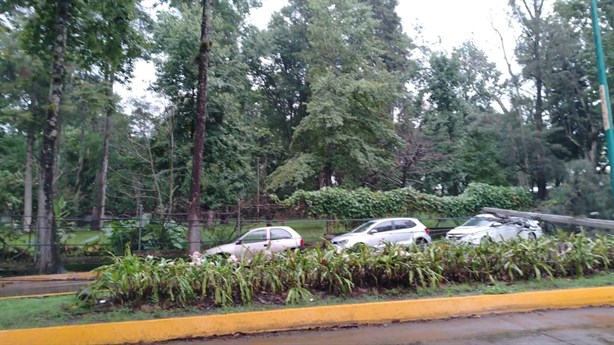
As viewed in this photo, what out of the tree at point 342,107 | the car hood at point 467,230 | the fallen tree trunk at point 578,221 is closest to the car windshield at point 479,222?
the car hood at point 467,230

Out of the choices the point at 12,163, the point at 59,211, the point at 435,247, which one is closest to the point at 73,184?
the point at 12,163

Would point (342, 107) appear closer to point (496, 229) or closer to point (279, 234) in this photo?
point (496, 229)

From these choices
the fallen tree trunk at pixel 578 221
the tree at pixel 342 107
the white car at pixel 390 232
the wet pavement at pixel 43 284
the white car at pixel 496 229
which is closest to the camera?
the wet pavement at pixel 43 284

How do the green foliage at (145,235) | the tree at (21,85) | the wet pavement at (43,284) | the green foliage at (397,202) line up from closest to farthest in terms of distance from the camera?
the wet pavement at (43,284) < the tree at (21,85) < the green foliage at (145,235) < the green foliage at (397,202)

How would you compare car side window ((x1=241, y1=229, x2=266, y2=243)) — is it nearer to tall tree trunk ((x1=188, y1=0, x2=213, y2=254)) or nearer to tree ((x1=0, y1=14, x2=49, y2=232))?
tall tree trunk ((x1=188, y1=0, x2=213, y2=254))

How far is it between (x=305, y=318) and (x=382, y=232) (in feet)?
32.0

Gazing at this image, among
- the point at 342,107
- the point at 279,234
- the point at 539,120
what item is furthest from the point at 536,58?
the point at 279,234

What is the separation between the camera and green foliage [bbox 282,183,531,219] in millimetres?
20500

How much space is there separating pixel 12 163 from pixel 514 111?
112ft

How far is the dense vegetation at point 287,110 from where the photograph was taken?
14805 mm

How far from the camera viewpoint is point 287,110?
118 feet

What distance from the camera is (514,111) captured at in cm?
3038

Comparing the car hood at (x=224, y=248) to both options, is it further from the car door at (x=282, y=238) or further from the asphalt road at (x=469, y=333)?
the asphalt road at (x=469, y=333)

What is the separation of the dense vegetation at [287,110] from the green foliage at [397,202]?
7.8 inches
